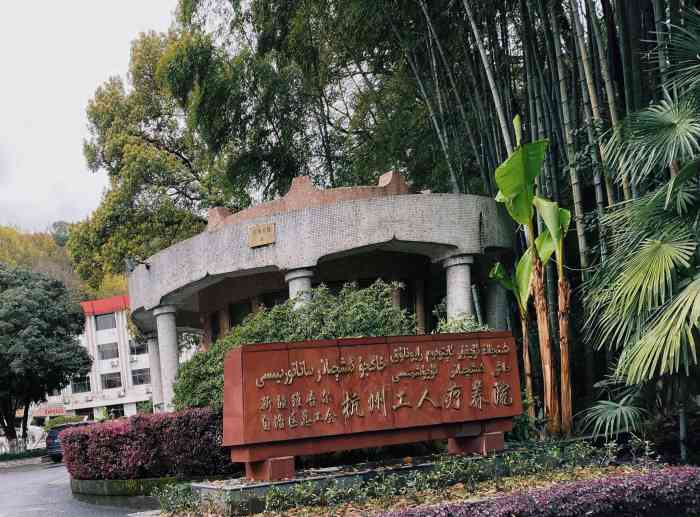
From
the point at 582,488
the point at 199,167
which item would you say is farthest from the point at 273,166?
the point at 582,488

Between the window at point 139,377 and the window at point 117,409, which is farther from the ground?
the window at point 139,377

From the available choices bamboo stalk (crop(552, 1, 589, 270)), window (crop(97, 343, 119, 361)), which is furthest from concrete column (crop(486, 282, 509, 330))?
window (crop(97, 343, 119, 361))

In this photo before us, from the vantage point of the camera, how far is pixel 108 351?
44.8 meters

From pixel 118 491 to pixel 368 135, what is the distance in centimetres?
1044

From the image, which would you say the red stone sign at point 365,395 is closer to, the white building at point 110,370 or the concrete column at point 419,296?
the concrete column at point 419,296

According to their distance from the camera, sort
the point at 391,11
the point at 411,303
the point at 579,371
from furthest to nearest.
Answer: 1. the point at 411,303
2. the point at 391,11
3. the point at 579,371

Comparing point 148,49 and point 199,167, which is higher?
point 148,49

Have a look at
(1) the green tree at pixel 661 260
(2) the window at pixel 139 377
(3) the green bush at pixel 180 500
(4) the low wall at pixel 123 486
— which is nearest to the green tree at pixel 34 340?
(4) the low wall at pixel 123 486

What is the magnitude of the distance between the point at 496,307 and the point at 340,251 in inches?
122

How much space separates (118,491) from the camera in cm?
1037

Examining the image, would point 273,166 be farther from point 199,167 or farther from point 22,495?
point 22,495

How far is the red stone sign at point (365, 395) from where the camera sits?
7.07m

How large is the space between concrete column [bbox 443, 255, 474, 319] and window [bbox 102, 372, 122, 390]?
36.3 meters

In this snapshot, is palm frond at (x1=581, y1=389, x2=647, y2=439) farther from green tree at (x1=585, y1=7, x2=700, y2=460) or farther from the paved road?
the paved road
